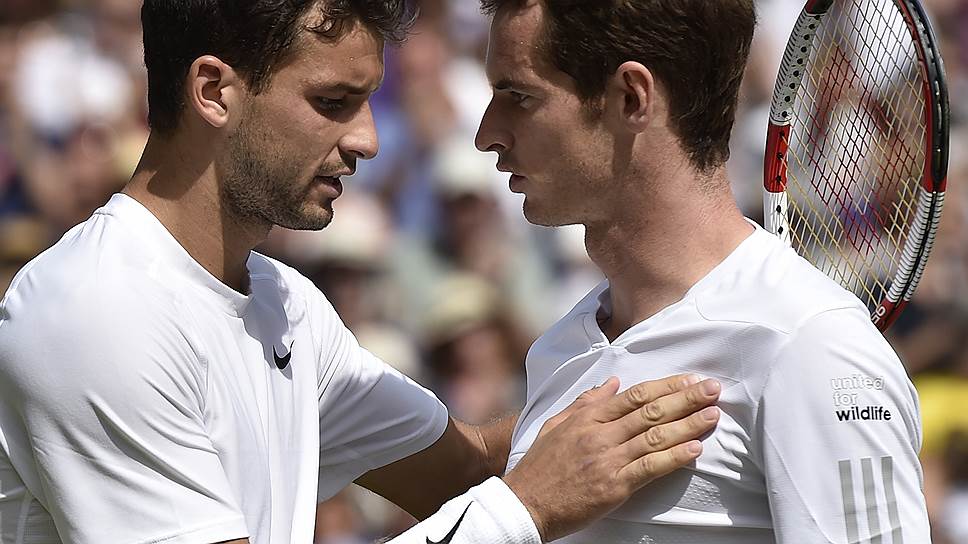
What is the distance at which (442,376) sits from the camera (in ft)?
18.6

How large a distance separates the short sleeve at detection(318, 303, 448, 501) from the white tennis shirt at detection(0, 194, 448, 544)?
8.5 inches

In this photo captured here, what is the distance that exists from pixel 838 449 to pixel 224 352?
3.69 feet

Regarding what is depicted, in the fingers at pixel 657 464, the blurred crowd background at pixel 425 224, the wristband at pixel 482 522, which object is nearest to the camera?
the fingers at pixel 657 464

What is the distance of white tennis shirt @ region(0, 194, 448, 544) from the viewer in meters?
2.31

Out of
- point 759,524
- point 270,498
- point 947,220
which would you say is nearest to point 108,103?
point 947,220

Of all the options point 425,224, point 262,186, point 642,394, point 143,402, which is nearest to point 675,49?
point 642,394

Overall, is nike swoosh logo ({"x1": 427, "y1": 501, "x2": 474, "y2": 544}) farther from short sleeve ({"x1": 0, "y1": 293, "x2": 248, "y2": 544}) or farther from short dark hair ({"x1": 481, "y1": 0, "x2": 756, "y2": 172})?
short dark hair ({"x1": 481, "y1": 0, "x2": 756, "y2": 172})

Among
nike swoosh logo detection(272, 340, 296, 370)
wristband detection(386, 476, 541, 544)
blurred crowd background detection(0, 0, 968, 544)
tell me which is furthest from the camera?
blurred crowd background detection(0, 0, 968, 544)

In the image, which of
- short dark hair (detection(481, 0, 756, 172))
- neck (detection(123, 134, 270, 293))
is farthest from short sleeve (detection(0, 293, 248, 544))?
short dark hair (detection(481, 0, 756, 172))

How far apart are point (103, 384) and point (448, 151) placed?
4038 mm

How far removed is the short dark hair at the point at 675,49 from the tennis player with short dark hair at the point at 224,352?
1.42 ft

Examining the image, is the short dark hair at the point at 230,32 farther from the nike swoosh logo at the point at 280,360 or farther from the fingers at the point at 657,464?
the fingers at the point at 657,464

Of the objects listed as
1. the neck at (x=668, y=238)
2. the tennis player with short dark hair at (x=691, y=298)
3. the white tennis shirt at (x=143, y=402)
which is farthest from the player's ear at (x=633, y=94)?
the white tennis shirt at (x=143, y=402)

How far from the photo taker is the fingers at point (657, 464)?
2.23m
